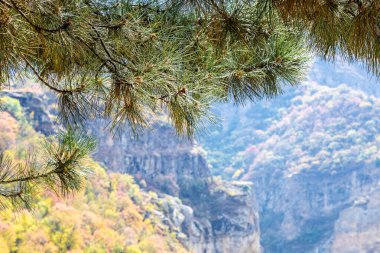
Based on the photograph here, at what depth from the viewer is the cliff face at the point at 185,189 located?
31.7m

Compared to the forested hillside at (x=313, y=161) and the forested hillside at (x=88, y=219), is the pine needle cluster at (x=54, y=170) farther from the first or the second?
the forested hillside at (x=313, y=161)

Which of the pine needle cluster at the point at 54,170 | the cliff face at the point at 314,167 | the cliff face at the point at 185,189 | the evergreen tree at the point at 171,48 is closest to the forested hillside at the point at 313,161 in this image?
the cliff face at the point at 314,167

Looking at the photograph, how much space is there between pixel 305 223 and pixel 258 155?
50.3ft

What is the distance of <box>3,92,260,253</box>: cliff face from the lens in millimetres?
31703

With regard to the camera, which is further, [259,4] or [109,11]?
[109,11]

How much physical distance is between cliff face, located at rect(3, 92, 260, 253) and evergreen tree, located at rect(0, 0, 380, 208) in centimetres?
2802

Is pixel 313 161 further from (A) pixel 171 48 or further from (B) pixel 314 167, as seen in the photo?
(A) pixel 171 48

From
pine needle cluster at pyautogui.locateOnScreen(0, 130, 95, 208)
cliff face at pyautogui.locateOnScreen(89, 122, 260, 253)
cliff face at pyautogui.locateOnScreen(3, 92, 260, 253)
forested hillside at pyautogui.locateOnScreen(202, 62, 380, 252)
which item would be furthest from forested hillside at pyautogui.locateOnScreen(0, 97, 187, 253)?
forested hillside at pyautogui.locateOnScreen(202, 62, 380, 252)

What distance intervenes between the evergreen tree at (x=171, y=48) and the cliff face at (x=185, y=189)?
28017 millimetres

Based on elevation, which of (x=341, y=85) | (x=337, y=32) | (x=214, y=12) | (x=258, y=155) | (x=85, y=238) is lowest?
(x=337, y=32)

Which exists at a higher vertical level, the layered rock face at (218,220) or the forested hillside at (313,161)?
Answer: the forested hillside at (313,161)

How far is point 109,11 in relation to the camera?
246 centimetres

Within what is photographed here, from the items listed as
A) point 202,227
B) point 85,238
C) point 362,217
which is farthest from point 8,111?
point 362,217

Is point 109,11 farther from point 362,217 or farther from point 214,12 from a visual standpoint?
point 362,217
